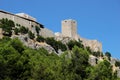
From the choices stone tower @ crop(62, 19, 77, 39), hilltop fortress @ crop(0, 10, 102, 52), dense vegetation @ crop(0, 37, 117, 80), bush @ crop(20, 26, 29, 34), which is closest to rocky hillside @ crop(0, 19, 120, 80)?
dense vegetation @ crop(0, 37, 117, 80)

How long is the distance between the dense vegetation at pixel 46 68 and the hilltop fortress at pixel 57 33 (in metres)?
28.2

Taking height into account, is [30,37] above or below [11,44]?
above

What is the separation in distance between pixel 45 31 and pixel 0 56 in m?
48.3

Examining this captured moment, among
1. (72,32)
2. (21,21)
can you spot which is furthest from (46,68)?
(72,32)

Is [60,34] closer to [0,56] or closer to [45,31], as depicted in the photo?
[45,31]

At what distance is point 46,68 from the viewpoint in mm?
38719

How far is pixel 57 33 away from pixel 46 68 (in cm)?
5525

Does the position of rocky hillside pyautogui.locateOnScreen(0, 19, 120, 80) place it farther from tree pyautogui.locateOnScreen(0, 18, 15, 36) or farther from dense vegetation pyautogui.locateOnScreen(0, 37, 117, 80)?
tree pyautogui.locateOnScreen(0, 18, 15, 36)

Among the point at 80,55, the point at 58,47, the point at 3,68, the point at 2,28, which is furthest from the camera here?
the point at 58,47

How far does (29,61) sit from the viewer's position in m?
40.5

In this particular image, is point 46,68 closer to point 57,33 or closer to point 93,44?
point 57,33

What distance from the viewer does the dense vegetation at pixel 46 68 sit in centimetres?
3781

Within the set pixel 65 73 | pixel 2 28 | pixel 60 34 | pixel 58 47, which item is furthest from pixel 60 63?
pixel 60 34

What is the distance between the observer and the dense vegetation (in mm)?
37812
